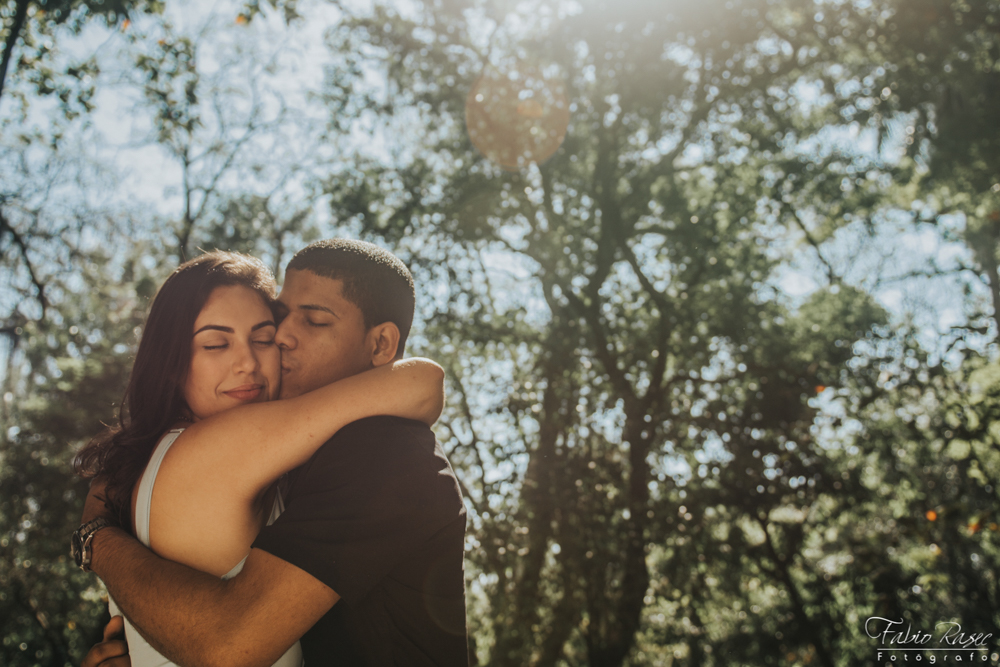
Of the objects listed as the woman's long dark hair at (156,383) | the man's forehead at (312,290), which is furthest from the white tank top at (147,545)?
the man's forehead at (312,290)

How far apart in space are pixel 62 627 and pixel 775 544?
553 inches

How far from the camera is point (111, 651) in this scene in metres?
1.90

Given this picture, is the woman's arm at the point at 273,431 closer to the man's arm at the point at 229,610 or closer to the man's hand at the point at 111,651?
the man's arm at the point at 229,610

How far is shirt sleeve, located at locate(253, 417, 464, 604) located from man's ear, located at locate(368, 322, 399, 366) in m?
0.60

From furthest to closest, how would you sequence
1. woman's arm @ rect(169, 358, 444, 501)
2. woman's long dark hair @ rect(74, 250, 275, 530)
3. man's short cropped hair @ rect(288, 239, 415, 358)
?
man's short cropped hair @ rect(288, 239, 415, 358), woman's long dark hair @ rect(74, 250, 275, 530), woman's arm @ rect(169, 358, 444, 501)

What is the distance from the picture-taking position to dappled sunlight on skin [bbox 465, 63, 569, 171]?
8.60 metres

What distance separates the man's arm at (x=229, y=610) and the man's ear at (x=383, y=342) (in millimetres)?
1004

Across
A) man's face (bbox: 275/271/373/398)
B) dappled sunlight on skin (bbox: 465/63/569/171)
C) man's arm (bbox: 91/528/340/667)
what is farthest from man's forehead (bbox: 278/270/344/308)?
dappled sunlight on skin (bbox: 465/63/569/171)

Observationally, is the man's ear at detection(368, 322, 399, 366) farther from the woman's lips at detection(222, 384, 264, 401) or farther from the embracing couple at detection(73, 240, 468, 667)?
the woman's lips at detection(222, 384, 264, 401)

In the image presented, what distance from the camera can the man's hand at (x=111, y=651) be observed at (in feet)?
6.07

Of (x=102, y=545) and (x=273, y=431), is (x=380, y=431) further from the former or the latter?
(x=102, y=545)

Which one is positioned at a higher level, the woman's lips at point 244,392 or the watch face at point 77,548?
the woman's lips at point 244,392

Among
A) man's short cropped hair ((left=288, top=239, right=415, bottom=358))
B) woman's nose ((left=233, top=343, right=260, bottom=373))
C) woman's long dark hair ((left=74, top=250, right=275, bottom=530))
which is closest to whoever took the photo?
woman's long dark hair ((left=74, top=250, right=275, bottom=530))

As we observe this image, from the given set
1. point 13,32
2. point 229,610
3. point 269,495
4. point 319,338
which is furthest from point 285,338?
point 13,32
